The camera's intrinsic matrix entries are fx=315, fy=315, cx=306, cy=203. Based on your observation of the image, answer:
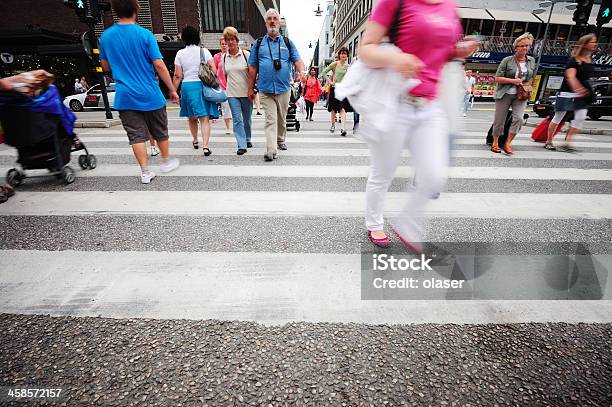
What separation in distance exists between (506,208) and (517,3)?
40.4 meters

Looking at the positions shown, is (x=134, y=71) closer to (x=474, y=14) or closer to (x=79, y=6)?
(x=79, y=6)

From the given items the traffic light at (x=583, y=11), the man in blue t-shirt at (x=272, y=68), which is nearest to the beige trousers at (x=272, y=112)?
the man in blue t-shirt at (x=272, y=68)

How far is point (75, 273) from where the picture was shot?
2.12 meters

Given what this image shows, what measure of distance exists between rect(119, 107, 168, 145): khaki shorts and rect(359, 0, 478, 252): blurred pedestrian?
3.01 metres

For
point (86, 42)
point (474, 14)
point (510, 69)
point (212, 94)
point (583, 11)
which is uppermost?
point (474, 14)

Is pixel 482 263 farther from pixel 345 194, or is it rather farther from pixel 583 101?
pixel 583 101

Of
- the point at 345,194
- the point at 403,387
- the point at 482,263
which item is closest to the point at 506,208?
the point at 482,263

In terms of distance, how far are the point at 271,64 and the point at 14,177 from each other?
3.67 m

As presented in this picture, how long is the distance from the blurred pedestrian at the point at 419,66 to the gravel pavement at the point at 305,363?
964mm

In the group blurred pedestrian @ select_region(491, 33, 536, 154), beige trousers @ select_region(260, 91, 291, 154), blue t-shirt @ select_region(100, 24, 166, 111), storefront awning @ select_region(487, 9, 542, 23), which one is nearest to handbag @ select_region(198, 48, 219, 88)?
beige trousers @ select_region(260, 91, 291, 154)

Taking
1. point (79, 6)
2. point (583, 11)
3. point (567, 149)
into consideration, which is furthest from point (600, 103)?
point (79, 6)

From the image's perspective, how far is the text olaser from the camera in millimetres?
2162

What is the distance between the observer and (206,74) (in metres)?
5.32

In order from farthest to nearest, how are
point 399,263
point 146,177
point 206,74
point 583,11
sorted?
1. point 583,11
2. point 206,74
3. point 146,177
4. point 399,263
